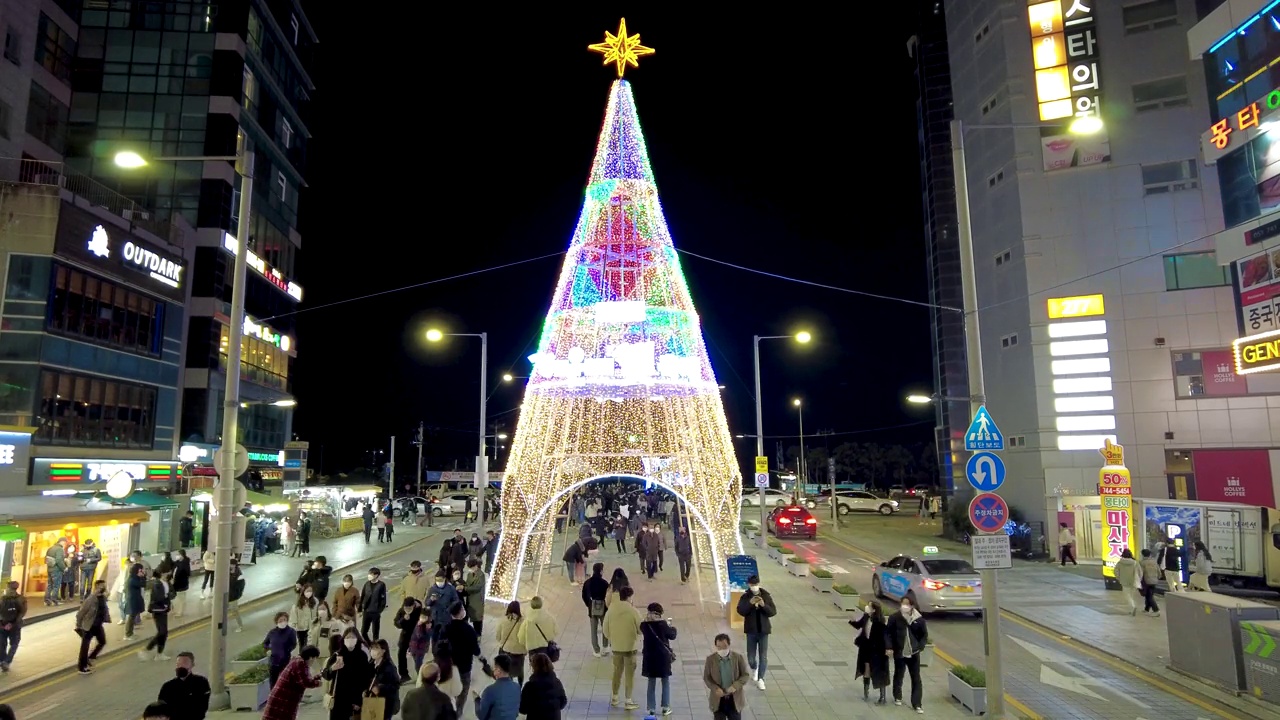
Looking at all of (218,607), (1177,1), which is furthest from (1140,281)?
(218,607)

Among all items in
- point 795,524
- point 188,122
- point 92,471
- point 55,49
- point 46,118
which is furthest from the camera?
point 188,122

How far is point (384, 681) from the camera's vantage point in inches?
303

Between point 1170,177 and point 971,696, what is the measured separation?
2506 cm

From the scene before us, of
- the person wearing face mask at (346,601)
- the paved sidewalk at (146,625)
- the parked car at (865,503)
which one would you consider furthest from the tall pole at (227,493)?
the parked car at (865,503)

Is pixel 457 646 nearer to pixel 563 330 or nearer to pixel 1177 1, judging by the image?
pixel 563 330

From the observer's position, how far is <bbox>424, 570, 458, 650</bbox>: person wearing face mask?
36.1 ft

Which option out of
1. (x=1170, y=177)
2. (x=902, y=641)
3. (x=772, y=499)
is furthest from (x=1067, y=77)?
(x=772, y=499)

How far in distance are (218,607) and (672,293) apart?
1046 centimetres

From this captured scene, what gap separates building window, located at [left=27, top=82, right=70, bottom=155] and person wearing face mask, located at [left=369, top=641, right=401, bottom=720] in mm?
30072

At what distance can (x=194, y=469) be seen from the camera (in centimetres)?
2748

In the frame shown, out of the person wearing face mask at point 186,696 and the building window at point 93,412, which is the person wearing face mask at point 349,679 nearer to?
the person wearing face mask at point 186,696

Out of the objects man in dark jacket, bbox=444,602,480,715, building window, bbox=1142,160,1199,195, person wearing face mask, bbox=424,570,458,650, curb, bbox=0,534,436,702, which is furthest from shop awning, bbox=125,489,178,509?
building window, bbox=1142,160,1199,195

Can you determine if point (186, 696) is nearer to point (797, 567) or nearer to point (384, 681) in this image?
point (384, 681)

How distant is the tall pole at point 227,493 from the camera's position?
31.9 ft
